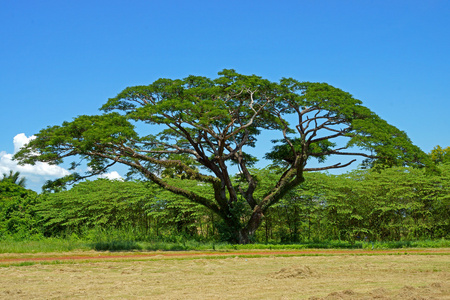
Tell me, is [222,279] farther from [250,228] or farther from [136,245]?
[250,228]

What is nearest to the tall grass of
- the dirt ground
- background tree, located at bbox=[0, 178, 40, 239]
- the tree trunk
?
background tree, located at bbox=[0, 178, 40, 239]

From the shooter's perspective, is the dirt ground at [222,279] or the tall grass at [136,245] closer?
the dirt ground at [222,279]

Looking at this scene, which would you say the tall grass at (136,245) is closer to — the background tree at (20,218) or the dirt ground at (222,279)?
the background tree at (20,218)

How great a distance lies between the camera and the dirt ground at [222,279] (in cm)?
764

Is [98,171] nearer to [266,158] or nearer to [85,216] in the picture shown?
[85,216]

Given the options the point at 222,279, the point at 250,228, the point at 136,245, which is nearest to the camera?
the point at 222,279

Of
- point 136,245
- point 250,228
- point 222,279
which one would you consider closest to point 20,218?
point 136,245

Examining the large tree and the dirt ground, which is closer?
the dirt ground

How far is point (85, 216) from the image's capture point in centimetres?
2609

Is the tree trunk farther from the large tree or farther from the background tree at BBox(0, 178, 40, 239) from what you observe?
the background tree at BBox(0, 178, 40, 239)

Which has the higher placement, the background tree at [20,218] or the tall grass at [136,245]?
the background tree at [20,218]

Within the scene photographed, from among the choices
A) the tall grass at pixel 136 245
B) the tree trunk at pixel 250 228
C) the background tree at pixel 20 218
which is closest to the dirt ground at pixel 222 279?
the tall grass at pixel 136 245

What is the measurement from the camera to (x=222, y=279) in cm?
948

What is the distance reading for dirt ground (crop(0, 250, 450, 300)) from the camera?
7641 millimetres
